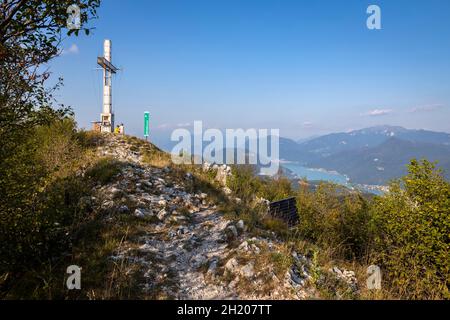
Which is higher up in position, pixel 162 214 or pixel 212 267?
pixel 162 214

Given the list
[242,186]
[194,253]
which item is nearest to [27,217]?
[194,253]

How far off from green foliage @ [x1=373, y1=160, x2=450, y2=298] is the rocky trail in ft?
9.78

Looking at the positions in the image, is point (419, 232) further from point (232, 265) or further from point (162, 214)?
point (162, 214)

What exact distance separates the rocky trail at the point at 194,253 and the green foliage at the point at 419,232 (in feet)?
9.78

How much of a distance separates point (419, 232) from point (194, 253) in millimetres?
6846

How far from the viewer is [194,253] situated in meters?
7.84

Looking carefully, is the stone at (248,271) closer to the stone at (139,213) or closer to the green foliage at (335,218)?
the stone at (139,213)

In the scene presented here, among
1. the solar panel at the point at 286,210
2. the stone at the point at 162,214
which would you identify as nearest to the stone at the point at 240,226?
the stone at the point at 162,214

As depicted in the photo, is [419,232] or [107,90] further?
[107,90]

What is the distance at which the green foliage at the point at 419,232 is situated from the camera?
688 cm

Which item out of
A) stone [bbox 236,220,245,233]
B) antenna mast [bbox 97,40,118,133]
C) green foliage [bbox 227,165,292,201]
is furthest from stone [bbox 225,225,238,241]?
antenna mast [bbox 97,40,118,133]

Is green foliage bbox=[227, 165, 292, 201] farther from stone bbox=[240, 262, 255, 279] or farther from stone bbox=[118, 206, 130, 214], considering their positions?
stone bbox=[240, 262, 255, 279]

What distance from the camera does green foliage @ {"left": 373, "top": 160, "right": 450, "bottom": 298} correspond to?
271 inches
